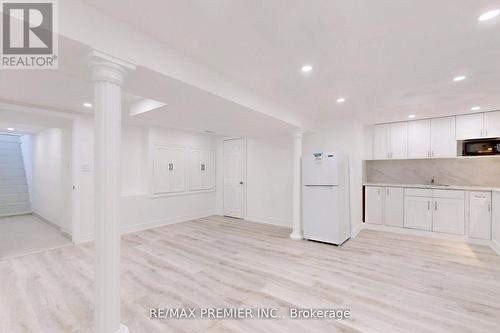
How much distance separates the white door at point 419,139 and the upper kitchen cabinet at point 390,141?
0.09 metres

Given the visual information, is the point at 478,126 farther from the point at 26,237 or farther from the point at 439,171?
the point at 26,237

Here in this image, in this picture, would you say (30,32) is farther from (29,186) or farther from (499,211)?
(29,186)

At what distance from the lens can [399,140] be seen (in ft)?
16.4

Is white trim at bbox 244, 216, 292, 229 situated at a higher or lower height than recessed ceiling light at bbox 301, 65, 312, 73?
lower

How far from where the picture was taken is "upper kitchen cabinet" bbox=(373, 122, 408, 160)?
16.3 feet

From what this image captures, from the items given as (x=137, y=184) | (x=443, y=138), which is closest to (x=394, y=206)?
(x=443, y=138)

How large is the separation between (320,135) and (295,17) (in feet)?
12.0

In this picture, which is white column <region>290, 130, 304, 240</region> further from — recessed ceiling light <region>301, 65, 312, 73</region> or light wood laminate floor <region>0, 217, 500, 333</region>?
recessed ceiling light <region>301, 65, 312, 73</region>

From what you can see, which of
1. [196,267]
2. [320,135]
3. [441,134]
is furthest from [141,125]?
[441,134]

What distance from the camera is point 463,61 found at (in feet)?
7.50

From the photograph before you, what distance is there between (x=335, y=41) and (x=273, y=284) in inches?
106

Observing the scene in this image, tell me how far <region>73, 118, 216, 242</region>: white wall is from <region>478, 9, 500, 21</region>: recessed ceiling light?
5.49 metres

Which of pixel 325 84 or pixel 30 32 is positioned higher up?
pixel 325 84

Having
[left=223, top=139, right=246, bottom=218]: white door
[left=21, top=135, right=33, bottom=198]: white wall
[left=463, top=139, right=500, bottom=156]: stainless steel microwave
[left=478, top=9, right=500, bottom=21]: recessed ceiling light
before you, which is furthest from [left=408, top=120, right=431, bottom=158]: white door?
[left=21, top=135, right=33, bottom=198]: white wall
